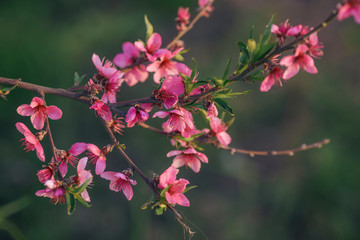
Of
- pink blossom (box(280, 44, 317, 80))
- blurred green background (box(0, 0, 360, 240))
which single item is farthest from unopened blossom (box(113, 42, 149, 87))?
blurred green background (box(0, 0, 360, 240))

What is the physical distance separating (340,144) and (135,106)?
8.79 ft

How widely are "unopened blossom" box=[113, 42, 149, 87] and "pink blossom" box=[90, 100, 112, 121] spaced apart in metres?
0.15

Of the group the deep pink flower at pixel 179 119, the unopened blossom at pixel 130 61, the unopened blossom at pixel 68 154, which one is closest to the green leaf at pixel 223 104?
the deep pink flower at pixel 179 119

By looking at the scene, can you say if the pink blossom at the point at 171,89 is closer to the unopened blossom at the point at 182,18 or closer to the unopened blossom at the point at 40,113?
the unopened blossom at the point at 40,113

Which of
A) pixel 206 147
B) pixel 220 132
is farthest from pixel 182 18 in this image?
pixel 206 147

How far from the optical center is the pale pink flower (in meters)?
1.16

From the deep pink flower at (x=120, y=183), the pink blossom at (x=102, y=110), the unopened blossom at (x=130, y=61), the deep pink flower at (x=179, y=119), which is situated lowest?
the deep pink flower at (x=120, y=183)

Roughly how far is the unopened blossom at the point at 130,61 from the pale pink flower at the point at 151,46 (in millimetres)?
48

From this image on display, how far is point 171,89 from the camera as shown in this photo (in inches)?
43.7

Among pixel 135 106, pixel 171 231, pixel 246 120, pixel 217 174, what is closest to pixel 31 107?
pixel 135 106

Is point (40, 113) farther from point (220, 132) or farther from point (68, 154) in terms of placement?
point (220, 132)

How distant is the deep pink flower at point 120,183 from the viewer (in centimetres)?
118

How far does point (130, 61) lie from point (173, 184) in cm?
46

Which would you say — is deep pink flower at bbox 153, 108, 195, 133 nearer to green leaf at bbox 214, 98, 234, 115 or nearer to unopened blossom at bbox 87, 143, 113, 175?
green leaf at bbox 214, 98, 234, 115
